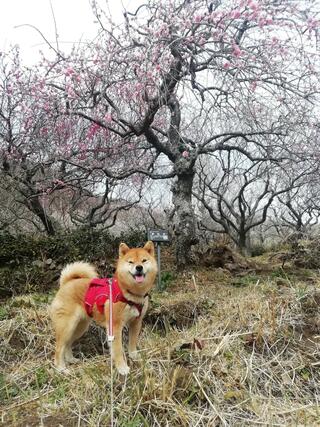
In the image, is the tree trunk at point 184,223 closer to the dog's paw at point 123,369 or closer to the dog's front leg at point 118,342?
the dog's front leg at point 118,342

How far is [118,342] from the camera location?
3.76m

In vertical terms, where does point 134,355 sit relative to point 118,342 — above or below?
below

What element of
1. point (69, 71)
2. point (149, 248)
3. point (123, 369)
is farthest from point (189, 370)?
point (69, 71)

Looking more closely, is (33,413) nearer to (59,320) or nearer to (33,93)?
(59,320)

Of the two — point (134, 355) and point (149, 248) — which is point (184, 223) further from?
point (134, 355)

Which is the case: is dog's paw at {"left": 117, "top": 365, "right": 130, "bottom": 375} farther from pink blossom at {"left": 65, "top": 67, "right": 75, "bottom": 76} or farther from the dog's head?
pink blossom at {"left": 65, "top": 67, "right": 75, "bottom": 76}

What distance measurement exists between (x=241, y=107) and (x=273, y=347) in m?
3.25

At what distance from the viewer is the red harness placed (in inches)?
154

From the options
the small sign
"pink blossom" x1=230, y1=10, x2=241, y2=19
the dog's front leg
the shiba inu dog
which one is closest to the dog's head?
the shiba inu dog

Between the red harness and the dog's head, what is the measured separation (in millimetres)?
117

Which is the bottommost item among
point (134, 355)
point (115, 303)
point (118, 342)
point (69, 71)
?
point (134, 355)

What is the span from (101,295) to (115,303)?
202 millimetres

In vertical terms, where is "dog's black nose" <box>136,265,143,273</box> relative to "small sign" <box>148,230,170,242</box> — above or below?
below

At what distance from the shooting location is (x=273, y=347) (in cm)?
398
